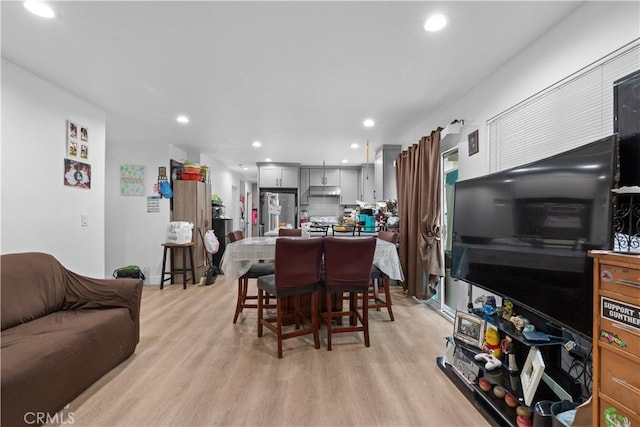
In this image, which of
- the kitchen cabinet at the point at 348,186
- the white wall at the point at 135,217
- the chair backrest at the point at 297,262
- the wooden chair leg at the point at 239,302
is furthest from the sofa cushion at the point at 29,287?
the kitchen cabinet at the point at 348,186

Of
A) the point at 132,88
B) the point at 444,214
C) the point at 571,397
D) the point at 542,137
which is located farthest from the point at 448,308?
the point at 132,88

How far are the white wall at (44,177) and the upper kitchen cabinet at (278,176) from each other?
11.5ft

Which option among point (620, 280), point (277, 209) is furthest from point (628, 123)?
point (277, 209)

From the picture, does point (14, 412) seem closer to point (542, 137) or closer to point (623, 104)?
point (623, 104)

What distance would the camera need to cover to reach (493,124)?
2393mm

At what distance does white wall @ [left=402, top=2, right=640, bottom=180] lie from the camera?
1441mm

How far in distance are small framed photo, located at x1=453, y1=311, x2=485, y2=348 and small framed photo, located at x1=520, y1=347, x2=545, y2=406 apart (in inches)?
15.3

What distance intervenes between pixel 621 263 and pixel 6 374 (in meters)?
2.62

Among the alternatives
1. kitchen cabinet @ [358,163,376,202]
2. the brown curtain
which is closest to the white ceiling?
the brown curtain

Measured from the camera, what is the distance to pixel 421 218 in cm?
344

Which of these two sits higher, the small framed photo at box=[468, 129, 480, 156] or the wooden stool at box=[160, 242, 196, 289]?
the small framed photo at box=[468, 129, 480, 156]

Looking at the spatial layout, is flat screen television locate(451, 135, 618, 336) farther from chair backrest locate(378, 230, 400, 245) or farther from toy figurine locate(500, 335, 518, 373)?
chair backrest locate(378, 230, 400, 245)

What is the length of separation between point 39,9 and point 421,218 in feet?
12.1

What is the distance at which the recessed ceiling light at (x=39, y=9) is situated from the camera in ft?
5.24
